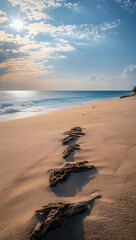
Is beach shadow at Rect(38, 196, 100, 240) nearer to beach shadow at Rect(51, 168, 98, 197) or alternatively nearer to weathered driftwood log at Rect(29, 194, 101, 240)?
weathered driftwood log at Rect(29, 194, 101, 240)

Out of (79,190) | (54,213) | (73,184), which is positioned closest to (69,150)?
(73,184)

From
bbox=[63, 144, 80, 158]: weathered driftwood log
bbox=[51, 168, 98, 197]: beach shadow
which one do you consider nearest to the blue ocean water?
bbox=[63, 144, 80, 158]: weathered driftwood log

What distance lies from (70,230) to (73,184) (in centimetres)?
59

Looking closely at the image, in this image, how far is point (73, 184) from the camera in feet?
5.65

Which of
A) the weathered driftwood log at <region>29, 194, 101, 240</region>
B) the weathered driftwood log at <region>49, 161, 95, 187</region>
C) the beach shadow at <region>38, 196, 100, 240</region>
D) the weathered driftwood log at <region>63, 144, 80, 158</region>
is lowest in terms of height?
the beach shadow at <region>38, 196, 100, 240</region>

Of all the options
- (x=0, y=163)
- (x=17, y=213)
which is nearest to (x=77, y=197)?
(x=17, y=213)

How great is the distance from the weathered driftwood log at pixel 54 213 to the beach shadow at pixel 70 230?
3 centimetres

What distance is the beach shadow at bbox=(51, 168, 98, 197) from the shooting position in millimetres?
1598

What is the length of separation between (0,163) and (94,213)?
2253mm

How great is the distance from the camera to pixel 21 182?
77.4 inches

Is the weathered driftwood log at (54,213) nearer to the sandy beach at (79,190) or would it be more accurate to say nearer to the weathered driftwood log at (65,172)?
the sandy beach at (79,190)

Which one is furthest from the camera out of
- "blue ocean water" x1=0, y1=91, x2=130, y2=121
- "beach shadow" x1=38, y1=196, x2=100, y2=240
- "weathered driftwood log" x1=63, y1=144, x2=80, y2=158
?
"blue ocean water" x1=0, y1=91, x2=130, y2=121

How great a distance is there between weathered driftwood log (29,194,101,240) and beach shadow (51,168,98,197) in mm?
233

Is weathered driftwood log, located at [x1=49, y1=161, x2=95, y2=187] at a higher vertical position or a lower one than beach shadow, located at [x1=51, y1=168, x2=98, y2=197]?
higher
